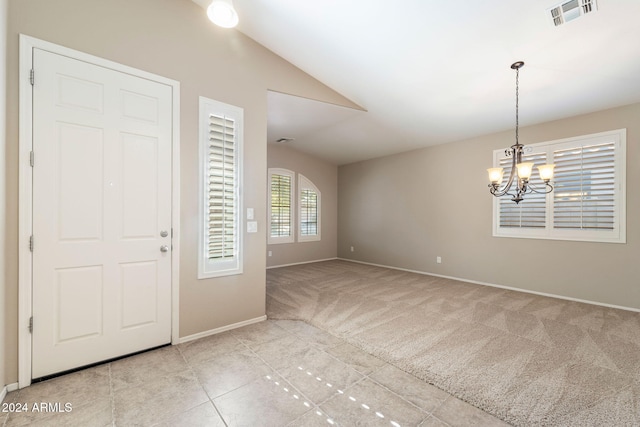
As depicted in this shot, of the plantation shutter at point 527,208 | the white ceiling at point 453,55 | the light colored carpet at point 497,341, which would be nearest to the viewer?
the light colored carpet at point 497,341

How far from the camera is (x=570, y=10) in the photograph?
2303 millimetres

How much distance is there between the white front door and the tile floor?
28 centimetres

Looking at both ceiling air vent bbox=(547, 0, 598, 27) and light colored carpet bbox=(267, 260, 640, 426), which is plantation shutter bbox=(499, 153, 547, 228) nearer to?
light colored carpet bbox=(267, 260, 640, 426)

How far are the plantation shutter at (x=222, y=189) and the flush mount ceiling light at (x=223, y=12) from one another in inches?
36.5

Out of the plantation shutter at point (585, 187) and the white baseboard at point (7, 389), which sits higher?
the plantation shutter at point (585, 187)

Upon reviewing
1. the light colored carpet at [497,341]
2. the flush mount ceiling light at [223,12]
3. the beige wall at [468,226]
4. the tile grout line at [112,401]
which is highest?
the flush mount ceiling light at [223,12]

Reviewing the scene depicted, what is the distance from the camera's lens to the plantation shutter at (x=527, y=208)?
426cm

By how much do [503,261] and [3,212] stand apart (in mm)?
6119

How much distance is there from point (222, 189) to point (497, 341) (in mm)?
3255

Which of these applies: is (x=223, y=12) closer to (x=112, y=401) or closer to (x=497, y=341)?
(x=112, y=401)

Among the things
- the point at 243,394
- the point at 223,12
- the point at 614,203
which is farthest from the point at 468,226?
the point at 223,12

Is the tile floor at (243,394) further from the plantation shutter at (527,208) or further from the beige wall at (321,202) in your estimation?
the beige wall at (321,202)

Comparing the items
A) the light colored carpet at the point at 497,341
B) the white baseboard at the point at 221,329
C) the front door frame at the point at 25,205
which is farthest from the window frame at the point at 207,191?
the front door frame at the point at 25,205

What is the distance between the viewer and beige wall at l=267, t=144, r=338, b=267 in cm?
650
